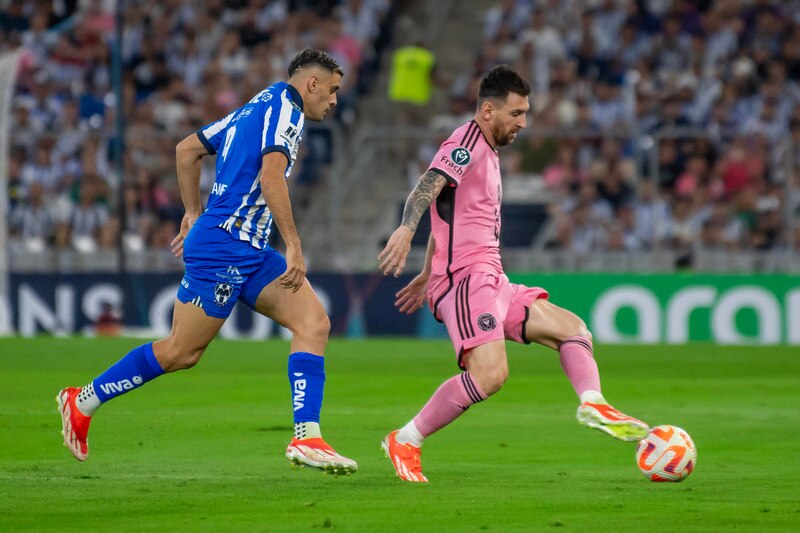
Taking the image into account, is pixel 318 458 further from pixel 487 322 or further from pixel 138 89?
pixel 138 89

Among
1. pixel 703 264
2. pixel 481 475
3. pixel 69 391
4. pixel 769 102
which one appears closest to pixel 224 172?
pixel 69 391

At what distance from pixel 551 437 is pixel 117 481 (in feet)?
11.4

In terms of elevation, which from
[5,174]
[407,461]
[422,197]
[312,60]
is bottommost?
[407,461]

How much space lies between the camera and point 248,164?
8.02 m

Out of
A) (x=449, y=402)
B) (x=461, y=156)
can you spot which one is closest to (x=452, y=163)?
(x=461, y=156)

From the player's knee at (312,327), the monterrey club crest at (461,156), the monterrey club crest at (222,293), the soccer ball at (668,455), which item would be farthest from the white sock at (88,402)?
the soccer ball at (668,455)

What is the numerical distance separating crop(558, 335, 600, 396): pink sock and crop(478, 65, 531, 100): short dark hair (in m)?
1.39

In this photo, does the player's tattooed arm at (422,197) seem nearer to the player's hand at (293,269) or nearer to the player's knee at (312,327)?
the player's hand at (293,269)

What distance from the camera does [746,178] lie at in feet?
66.5

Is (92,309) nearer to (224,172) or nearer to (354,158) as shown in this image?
(354,158)

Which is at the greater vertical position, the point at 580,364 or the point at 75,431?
the point at 580,364

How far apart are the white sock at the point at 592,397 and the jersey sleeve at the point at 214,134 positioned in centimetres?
248

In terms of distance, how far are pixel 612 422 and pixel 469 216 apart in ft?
4.68

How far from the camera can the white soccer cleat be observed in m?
7.53
